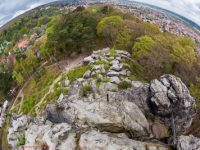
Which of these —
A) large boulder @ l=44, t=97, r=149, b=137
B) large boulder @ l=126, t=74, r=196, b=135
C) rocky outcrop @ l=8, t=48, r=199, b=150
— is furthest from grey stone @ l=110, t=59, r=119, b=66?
large boulder @ l=44, t=97, r=149, b=137

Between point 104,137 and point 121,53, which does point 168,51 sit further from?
point 104,137

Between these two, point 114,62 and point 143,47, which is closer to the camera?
point 114,62

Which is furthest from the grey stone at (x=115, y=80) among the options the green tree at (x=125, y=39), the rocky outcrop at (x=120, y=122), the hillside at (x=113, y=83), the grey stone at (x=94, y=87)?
the green tree at (x=125, y=39)

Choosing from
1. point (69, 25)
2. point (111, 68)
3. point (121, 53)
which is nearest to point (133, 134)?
point (111, 68)

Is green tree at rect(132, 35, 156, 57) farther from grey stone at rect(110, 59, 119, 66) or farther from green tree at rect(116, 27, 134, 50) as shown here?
grey stone at rect(110, 59, 119, 66)

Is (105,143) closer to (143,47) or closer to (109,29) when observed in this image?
(143,47)

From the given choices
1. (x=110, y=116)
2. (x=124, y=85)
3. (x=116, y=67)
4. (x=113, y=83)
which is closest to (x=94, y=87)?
(x=113, y=83)
